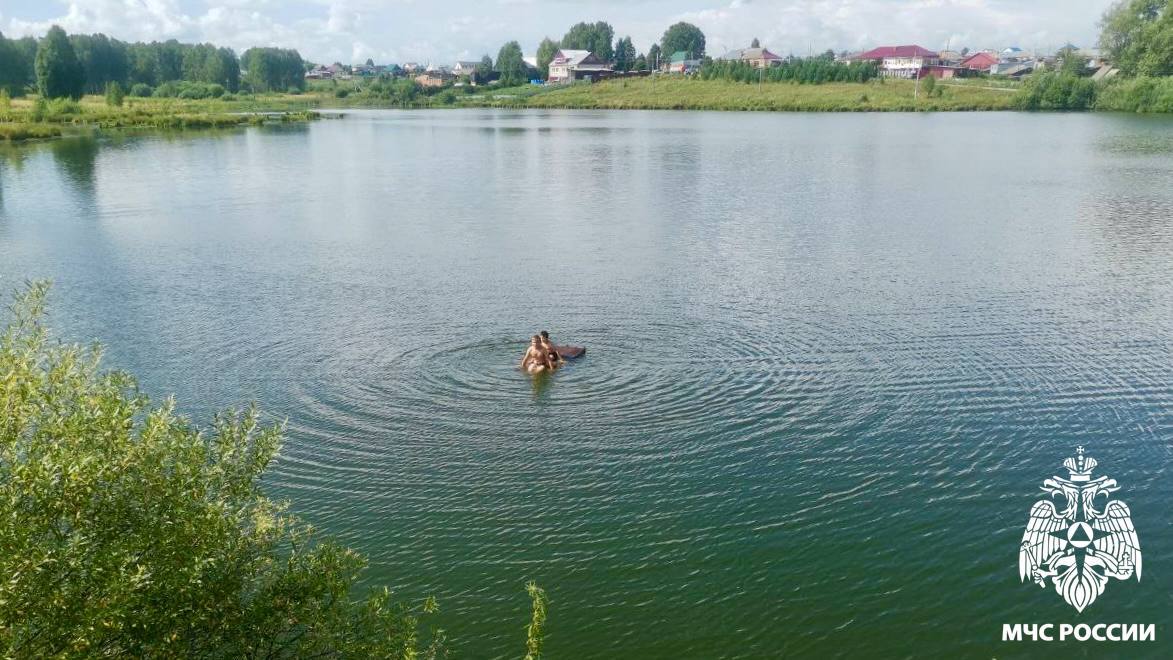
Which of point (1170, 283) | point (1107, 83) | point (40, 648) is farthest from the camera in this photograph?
point (1107, 83)

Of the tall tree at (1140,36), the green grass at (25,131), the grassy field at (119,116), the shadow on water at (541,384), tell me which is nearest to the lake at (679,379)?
the shadow on water at (541,384)

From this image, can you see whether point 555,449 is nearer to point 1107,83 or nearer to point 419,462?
point 419,462

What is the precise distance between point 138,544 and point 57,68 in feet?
506

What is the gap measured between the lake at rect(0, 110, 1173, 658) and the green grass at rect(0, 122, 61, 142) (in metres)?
41.6

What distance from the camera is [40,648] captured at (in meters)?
9.18

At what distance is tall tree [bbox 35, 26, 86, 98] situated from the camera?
13588 cm

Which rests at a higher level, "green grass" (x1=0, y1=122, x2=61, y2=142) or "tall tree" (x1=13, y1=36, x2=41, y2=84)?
"tall tree" (x1=13, y1=36, x2=41, y2=84)

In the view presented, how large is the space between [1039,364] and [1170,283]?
13.0 meters

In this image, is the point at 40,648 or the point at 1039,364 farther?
the point at 1039,364

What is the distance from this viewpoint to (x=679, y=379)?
26.0 m

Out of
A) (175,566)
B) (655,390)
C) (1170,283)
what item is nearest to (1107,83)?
(1170,283)

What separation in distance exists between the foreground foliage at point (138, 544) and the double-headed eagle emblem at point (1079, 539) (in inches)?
485

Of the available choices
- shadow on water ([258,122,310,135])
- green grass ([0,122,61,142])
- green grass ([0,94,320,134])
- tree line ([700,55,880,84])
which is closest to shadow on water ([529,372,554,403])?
green grass ([0,122,61,142])

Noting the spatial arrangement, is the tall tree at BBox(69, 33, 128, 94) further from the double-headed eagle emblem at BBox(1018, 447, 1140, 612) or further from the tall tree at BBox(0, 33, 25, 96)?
the double-headed eagle emblem at BBox(1018, 447, 1140, 612)
